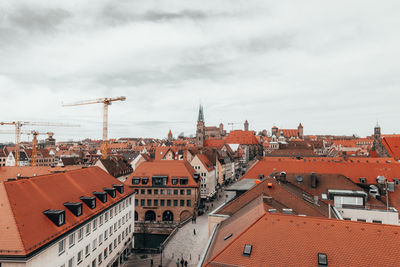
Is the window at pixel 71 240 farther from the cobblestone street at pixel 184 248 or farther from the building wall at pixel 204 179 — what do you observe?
the building wall at pixel 204 179

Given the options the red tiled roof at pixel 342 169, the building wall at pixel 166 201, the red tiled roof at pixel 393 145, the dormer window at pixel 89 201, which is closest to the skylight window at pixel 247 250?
the dormer window at pixel 89 201

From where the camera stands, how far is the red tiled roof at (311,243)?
51.0ft

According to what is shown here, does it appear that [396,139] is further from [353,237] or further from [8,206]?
[8,206]

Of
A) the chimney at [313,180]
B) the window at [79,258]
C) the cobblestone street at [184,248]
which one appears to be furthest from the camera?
the chimney at [313,180]

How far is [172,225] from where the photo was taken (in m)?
51.4

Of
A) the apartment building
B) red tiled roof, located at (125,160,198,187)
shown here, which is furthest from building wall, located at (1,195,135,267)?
red tiled roof, located at (125,160,198,187)

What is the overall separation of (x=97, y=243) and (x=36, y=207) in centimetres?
1011

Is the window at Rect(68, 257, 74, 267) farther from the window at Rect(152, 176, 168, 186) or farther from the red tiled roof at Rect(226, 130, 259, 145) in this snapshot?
the red tiled roof at Rect(226, 130, 259, 145)

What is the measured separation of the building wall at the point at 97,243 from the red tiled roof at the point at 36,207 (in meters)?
0.86

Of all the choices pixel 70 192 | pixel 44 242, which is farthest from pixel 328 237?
pixel 70 192

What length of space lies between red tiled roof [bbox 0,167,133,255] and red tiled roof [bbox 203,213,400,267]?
Result: 13860 millimetres

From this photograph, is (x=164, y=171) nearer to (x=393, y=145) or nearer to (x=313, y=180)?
(x=313, y=180)

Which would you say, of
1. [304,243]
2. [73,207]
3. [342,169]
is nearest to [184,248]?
[73,207]

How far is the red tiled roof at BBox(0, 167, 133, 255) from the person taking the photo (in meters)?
19.8
